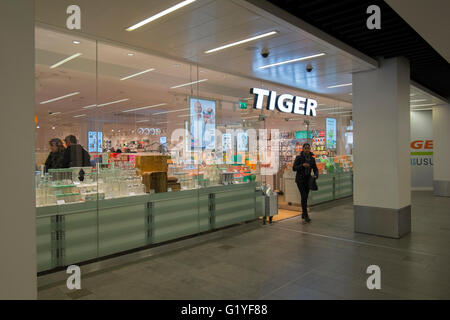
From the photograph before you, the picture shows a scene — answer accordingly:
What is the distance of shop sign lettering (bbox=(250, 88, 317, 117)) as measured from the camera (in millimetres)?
7164

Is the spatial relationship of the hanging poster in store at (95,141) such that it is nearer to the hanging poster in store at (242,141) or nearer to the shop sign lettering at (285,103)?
the hanging poster in store at (242,141)

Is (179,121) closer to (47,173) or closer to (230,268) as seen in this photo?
(47,173)

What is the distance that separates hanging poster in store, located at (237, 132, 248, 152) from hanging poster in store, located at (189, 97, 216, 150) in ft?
2.69

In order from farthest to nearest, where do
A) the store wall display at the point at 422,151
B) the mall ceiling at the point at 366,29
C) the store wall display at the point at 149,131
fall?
the store wall display at the point at 422,151 → the store wall display at the point at 149,131 → the mall ceiling at the point at 366,29

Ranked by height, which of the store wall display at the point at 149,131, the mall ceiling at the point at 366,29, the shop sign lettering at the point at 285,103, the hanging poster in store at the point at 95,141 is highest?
the mall ceiling at the point at 366,29

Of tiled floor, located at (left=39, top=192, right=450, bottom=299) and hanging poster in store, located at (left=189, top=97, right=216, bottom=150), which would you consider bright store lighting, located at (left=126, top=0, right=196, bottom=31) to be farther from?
tiled floor, located at (left=39, top=192, right=450, bottom=299)

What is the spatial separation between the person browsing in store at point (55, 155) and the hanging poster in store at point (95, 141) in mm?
412

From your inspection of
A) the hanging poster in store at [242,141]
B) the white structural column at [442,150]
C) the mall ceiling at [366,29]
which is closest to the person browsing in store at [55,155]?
the mall ceiling at [366,29]

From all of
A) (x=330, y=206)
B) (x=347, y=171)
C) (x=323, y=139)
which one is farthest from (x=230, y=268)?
(x=347, y=171)

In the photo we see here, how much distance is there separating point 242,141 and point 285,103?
Answer: 1776 mm

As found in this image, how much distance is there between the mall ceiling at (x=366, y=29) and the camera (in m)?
3.63

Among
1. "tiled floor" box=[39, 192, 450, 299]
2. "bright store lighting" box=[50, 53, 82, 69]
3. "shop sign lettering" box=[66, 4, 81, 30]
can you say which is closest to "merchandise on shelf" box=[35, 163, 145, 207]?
"tiled floor" box=[39, 192, 450, 299]
